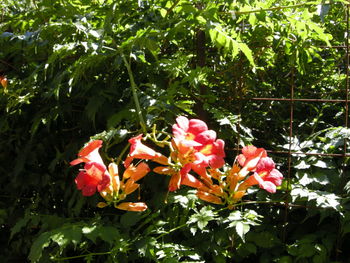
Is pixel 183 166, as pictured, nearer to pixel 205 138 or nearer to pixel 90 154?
pixel 205 138

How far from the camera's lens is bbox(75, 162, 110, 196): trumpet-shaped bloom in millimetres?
1099

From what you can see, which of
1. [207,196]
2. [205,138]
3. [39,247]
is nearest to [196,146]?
[205,138]

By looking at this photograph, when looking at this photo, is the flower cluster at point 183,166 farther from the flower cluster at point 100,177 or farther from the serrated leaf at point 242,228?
the serrated leaf at point 242,228

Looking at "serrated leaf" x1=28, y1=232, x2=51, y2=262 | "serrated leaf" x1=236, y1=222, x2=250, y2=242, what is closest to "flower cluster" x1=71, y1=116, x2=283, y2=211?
"serrated leaf" x1=28, y1=232, x2=51, y2=262

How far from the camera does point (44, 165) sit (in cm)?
255

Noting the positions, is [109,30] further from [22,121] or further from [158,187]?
[22,121]

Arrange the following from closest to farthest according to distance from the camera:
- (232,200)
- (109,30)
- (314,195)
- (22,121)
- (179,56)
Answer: (232,200), (109,30), (179,56), (314,195), (22,121)

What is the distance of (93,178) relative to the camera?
1114 millimetres

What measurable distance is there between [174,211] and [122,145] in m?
0.37

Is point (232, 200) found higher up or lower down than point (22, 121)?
higher up

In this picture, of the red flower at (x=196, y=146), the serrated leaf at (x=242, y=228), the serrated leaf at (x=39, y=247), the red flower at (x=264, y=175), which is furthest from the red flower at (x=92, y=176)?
the serrated leaf at (x=242, y=228)

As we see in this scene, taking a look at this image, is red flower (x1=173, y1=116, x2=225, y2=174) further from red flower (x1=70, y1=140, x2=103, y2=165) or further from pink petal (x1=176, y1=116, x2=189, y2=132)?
red flower (x1=70, y1=140, x2=103, y2=165)

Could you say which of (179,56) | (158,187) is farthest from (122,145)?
(179,56)

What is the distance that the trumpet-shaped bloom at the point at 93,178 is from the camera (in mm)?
1099
